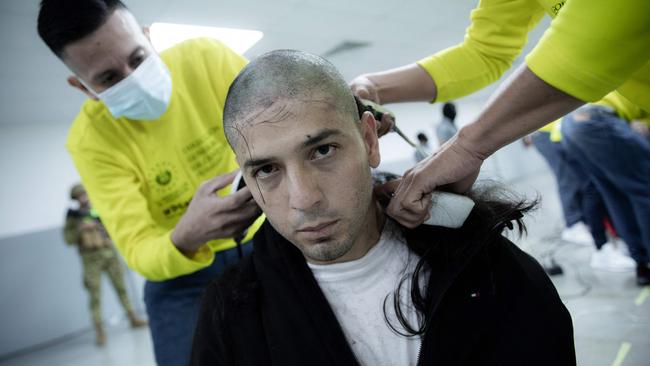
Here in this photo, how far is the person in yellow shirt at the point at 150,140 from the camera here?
47.2 inches

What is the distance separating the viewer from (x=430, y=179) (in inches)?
32.8

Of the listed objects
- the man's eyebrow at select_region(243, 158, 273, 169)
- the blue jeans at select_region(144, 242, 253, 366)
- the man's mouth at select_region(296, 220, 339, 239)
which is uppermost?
the man's eyebrow at select_region(243, 158, 273, 169)

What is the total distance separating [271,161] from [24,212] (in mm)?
5914

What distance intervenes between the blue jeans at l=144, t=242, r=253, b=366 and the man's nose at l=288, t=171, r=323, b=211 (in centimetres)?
64

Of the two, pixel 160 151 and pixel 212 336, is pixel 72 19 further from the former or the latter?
pixel 212 336

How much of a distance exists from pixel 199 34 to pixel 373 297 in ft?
10.3

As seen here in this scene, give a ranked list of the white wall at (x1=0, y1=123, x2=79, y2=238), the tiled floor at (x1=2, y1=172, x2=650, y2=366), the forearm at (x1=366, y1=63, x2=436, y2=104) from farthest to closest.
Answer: the white wall at (x1=0, y1=123, x2=79, y2=238) → the tiled floor at (x1=2, y1=172, x2=650, y2=366) → the forearm at (x1=366, y1=63, x2=436, y2=104)

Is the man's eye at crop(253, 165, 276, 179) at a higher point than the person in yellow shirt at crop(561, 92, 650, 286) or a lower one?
higher

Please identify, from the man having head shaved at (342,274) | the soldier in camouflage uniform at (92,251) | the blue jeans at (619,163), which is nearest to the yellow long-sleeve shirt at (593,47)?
the man having head shaved at (342,274)

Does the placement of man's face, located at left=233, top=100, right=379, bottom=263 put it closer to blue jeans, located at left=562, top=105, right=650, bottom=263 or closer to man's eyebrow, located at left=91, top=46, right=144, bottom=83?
man's eyebrow, located at left=91, top=46, right=144, bottom=83

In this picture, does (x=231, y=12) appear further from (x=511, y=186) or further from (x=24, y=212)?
(x=24, y=212)

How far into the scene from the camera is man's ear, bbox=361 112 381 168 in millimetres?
974

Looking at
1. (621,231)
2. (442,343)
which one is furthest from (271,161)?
(621,231)

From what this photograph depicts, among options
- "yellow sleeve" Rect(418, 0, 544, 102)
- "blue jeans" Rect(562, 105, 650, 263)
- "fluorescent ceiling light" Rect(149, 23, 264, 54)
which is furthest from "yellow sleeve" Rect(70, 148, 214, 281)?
"blue jeans" Rect(562, 105, 650, 263)
